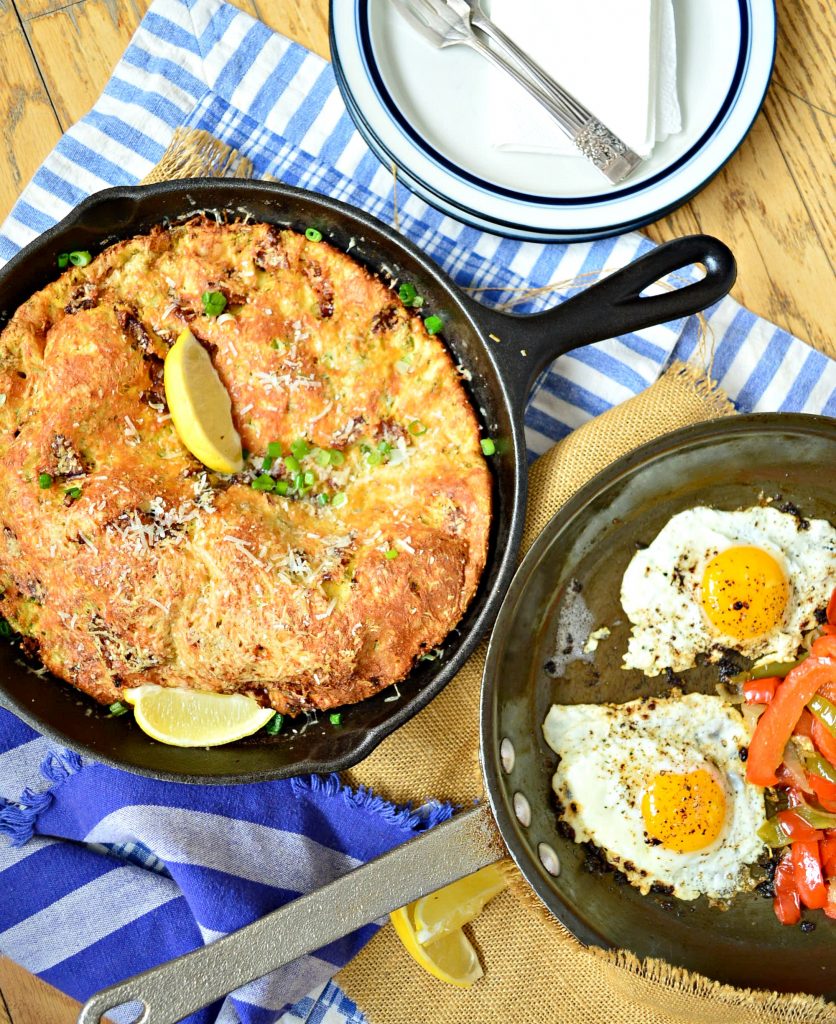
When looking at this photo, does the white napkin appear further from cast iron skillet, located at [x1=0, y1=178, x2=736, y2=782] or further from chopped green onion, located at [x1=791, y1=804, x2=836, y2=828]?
chopped green onion, located at [x1=791, y1=804, x2=836, y2=828]

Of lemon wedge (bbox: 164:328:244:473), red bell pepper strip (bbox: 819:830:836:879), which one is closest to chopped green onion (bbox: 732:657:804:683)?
red bell pepper strip (bbox: 819:830:836:879)

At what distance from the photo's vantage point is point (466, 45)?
341 centimetres

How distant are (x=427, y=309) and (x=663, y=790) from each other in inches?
77.6

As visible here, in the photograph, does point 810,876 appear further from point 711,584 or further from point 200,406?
point 200,406

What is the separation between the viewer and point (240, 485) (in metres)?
3.09

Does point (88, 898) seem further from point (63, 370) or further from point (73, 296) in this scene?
point (73, 296)

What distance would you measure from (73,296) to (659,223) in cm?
226

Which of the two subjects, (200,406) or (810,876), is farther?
(810,876)

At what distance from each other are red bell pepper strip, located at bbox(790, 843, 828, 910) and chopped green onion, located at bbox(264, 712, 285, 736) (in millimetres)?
2045

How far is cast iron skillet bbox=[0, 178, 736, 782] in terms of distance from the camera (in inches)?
120

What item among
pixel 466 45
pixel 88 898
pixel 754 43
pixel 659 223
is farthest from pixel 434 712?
pixel 754 43

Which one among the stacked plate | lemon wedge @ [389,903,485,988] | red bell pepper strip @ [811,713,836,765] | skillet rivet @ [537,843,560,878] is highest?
the stacked plate

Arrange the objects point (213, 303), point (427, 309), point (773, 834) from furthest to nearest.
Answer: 1. point (773, 834)
2. point (427, 309)
3. point (213, 303)

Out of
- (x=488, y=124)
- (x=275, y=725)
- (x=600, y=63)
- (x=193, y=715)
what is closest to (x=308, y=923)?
(x=275, y=725)
